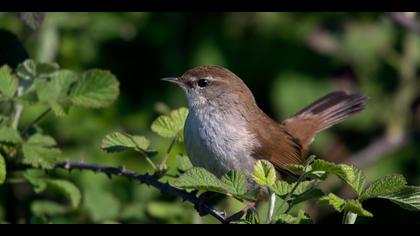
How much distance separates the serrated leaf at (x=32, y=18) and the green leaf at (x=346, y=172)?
1730mm

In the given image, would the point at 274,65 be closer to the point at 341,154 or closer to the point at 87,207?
the point at 341,154

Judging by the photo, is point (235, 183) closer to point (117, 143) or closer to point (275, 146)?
point (117, 143)

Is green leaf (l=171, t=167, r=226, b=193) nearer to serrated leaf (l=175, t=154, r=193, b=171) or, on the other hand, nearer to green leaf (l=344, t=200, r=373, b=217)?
green leaf (l=344, t=200, r=373, b=217)

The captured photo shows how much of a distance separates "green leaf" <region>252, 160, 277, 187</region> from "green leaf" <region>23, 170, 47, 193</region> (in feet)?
4.55

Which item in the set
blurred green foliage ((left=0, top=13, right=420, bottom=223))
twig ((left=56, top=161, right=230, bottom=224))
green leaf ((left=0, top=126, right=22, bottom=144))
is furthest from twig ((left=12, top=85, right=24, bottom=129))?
blurred green foliage ((left=0, top=13, right=420, bottom=223))

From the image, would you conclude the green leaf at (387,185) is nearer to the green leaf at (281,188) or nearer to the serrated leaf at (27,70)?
the green leaf at (281,188)

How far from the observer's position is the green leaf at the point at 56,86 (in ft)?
11.7

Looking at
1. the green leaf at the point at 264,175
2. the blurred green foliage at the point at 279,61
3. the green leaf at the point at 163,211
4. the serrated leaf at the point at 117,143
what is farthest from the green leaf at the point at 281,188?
the blurred green foliage at the point at 279,61

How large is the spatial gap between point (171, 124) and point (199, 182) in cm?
100

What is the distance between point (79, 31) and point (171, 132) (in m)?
3.00

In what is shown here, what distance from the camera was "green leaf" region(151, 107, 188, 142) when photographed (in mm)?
3434

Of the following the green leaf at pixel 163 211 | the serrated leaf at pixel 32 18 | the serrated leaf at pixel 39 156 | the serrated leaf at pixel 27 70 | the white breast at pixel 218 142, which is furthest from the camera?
the green leaf at pixel 163 211

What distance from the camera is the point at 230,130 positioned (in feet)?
13.8
